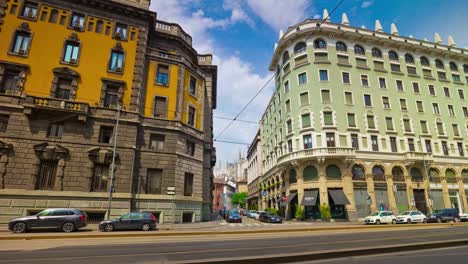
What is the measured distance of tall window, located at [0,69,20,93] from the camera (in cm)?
2158

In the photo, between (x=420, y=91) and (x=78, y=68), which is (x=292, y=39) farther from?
(x=78, y=68)

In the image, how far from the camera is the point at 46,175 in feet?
67.9

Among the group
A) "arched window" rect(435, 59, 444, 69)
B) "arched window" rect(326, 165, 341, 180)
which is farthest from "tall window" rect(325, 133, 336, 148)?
"arched window" rect(435, 59, 444, 69)

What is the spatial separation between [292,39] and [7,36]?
120 feet

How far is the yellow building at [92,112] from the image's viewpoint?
67.4 feet

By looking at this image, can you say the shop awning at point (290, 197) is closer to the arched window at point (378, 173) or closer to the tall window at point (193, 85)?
the arched window at point (378, 173)

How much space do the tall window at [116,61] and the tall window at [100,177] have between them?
391 inches

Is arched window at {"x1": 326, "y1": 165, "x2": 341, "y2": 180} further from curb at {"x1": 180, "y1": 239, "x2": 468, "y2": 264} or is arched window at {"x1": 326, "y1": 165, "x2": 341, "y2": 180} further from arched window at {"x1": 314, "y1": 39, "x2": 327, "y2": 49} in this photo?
curb at {"x1": 180, "y1": 239, "x2": 468, "y2": 264}

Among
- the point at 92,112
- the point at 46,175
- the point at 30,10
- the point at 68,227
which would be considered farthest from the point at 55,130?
the point at 30,10

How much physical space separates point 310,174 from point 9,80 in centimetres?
3580

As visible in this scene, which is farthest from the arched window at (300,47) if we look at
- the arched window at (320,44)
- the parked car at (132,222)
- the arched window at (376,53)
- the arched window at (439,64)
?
the parked car at (132,222)

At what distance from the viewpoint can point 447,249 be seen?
9.05 m

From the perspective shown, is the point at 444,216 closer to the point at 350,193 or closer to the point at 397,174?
the point at 397,174


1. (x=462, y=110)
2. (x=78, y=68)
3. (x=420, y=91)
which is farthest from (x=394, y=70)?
(x=78, y=68)
